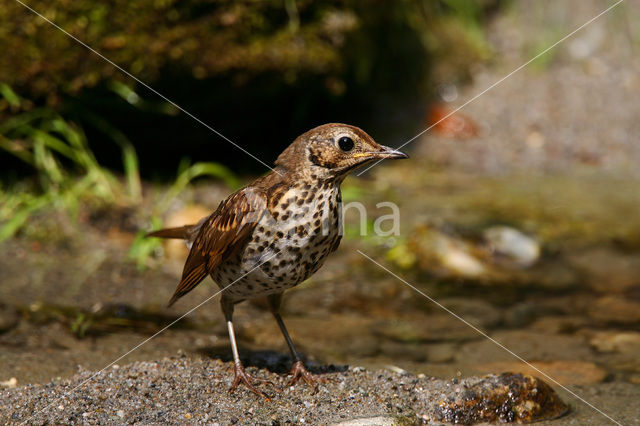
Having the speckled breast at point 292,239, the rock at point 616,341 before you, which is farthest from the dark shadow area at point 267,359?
the rock at point 616,341

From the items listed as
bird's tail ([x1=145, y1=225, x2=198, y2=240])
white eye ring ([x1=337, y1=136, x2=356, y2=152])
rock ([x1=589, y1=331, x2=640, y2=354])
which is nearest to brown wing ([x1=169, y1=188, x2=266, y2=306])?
bird's tail ([x1=145, y1=225, x2=198, y2=240])

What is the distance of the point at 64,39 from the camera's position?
23.0 feet

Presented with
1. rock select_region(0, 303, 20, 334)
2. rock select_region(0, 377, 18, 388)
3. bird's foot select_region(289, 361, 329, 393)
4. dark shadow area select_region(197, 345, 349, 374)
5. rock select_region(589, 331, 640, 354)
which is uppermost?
rock select_region(589, 331, 640, 354)

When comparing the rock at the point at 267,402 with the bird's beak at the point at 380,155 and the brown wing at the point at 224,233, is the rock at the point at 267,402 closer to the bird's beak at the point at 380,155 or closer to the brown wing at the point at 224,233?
the brown wing at the point at 224,233

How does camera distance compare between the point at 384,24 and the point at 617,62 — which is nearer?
the point at 384,24

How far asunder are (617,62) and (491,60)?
1.65 meters

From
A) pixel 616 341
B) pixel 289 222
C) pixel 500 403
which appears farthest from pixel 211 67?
Answer: pixel 500 403

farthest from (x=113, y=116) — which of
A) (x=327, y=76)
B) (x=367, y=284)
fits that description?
(x=367, y=284)

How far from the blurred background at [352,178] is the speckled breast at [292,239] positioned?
0.87m

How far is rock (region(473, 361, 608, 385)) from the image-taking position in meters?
4.97

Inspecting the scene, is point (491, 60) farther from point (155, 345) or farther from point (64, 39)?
point (155, 345)

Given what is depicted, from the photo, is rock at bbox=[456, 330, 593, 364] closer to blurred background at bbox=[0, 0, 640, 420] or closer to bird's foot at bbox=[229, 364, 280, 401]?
blurred background at bbox=[0, 0, 640, 420]

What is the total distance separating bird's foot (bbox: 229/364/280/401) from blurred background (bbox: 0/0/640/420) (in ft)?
1.47

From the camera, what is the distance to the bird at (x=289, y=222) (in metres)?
4.18
